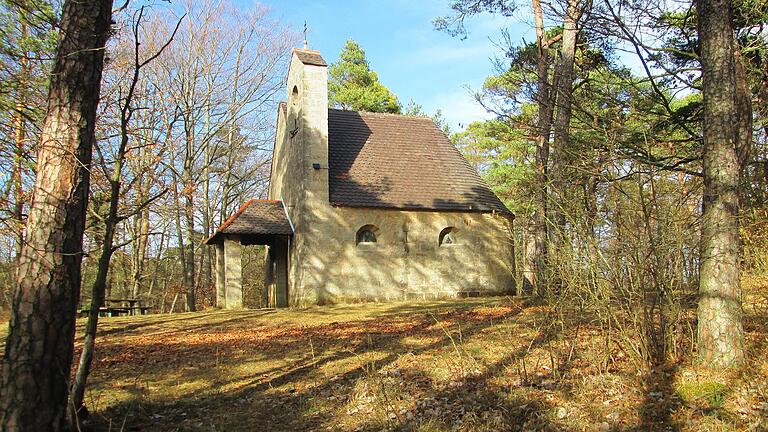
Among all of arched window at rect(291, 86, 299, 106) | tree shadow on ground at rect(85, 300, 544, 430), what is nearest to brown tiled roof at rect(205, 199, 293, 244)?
arched window at rect(291, 86, 299, 106)

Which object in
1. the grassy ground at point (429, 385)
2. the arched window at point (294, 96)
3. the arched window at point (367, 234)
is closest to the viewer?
the grassy ground at point (429, 385)

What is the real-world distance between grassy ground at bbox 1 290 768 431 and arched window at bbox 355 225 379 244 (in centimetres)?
776

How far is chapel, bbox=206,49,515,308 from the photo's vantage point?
653 inches

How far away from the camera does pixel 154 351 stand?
899cm

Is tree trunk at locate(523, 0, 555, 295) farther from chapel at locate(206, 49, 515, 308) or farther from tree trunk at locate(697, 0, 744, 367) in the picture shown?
tree trunk at locate(697, 0, 744, 367)

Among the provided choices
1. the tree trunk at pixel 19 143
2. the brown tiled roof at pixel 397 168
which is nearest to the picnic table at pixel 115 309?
the tree trunk at pixel 19 143

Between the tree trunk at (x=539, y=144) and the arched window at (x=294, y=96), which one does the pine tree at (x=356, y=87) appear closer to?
the arched window at (x=294, y=96)

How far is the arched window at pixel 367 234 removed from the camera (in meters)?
17.1

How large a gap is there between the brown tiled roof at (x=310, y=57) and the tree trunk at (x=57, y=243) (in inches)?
510

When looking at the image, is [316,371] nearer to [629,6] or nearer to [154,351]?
[154,351]

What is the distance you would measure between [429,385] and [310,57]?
46.1 feet

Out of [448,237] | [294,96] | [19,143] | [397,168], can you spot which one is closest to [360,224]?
[397,168]

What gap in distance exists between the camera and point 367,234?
1725 centimetres

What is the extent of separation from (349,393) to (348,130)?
46.7 feet
